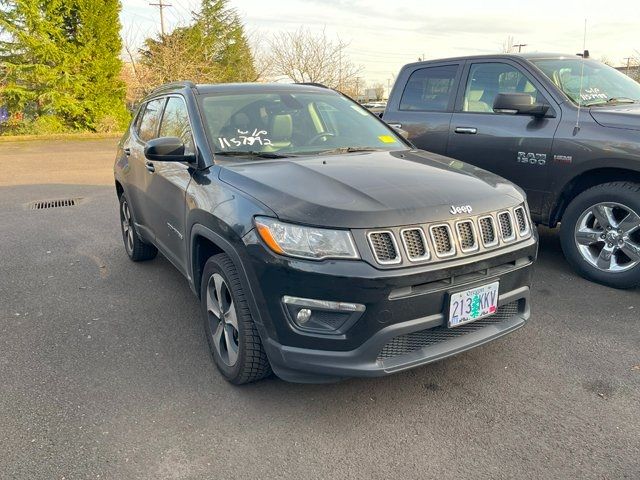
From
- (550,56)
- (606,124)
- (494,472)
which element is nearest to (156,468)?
(494,472)

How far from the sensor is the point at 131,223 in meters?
5.23

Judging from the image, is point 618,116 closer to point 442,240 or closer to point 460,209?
point 460,209

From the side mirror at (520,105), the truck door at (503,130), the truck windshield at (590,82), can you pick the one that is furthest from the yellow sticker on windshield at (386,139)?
the truck windshield at (590,82)

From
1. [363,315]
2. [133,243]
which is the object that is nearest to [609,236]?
[363,315]

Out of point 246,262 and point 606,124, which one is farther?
point 606,124

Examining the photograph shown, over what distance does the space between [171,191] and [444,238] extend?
2016 millimetres

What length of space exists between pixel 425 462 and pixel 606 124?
10.5ft

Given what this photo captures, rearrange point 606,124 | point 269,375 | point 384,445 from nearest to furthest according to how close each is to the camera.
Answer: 1. point 384,445
2. point 269,375
3. point 606,124

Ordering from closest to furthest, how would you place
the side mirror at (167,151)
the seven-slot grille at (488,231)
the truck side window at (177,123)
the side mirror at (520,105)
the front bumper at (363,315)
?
the front bumper at (363,315) → the seven-slot grille at (488,231) → the side mirror at (167,151) → the truck side window at (177,123) → the side mirror at (520,105)

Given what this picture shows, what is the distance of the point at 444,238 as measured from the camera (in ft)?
8.41

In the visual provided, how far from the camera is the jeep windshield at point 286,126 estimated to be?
344 cm

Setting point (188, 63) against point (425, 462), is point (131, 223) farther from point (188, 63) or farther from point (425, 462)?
point (188, 63)

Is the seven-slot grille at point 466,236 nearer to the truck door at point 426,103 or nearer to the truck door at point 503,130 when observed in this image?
the truck door at point 503,130

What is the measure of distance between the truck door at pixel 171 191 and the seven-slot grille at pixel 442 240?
64.8 inches
